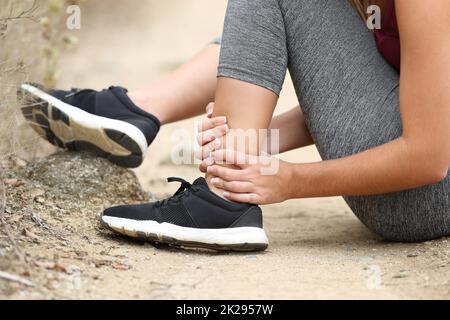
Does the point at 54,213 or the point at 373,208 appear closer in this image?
the point at 373,208

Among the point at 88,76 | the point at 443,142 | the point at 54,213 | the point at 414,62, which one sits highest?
the point at 88,76

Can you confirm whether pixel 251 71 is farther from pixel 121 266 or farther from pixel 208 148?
pixel 121 266

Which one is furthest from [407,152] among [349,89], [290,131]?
[290,131]

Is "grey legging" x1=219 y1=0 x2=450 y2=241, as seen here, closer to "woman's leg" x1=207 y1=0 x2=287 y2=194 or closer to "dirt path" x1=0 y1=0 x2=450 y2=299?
"woman's leg" x1=207 y1=0 x2=287 y2=194

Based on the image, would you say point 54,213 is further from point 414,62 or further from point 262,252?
point 414,62

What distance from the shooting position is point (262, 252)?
209 cm

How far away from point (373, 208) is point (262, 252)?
0.31 m

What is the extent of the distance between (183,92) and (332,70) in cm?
65

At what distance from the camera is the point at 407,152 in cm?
185

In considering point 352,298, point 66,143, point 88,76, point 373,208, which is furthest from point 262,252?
point 88,76

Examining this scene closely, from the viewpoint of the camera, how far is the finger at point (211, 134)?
6.58ft

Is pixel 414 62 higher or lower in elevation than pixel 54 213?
Answer: higher

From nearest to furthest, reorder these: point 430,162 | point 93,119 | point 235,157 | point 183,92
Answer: point 430,162 < point 235,157 < point 93,119 < point 183,92
